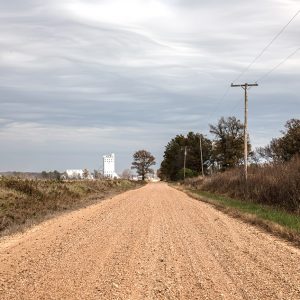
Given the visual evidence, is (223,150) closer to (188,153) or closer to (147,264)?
(188,153)

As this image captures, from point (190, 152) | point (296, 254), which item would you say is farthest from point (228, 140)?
point (296, 254)

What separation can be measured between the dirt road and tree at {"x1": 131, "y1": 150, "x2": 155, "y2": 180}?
555 ft

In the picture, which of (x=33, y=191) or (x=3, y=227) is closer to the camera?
(x=3, y=227)

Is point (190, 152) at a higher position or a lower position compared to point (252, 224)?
higher

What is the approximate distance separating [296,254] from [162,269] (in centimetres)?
362

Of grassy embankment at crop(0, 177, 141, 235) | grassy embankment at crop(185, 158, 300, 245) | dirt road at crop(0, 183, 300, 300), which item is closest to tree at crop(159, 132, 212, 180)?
grassy embankment at crop(185, 158, 300, 245)

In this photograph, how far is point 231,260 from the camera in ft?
35.6

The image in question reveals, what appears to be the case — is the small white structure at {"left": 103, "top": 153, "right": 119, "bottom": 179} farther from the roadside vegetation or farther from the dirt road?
the dirt road

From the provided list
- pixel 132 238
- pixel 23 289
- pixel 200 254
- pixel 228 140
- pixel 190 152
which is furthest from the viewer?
pixel 190 152

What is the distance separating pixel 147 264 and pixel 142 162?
177 meters

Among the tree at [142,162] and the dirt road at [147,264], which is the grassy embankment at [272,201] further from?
the tree at [142,162]

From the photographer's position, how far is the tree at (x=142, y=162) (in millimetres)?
186375

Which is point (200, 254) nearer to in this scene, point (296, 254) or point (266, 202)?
point (296, 254)

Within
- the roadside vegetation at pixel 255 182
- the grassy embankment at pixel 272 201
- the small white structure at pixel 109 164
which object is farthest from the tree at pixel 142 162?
the grassy embankment at pixel 272 201
